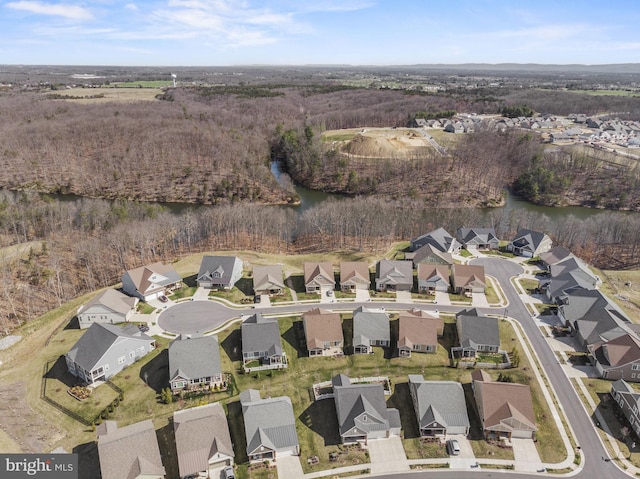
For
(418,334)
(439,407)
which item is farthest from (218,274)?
(439,407)

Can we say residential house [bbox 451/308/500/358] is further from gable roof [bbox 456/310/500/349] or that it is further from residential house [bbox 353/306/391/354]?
residential house [bbox 353/306/391/354]

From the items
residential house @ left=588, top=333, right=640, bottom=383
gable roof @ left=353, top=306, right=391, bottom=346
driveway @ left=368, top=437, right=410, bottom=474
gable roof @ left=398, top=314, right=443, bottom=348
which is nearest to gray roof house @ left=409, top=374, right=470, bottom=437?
driveway @ left=368, top=437, right=410, bottom=474

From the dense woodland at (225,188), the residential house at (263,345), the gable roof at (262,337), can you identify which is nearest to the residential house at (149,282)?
the dense woodland at (225,188)

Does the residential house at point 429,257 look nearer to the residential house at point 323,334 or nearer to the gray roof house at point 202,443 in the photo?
the residential house at point 323,334

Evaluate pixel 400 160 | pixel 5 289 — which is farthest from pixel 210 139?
pixel 5 289

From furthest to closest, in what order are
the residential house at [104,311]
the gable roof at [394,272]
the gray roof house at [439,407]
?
the gable roof at [394,272], the residential house at [104,311], the gray roof house at [439,407]

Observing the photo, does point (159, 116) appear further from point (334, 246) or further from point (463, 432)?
point (463, 432)

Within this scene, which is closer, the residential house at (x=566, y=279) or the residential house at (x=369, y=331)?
the residential house at (x=369, y=331)
